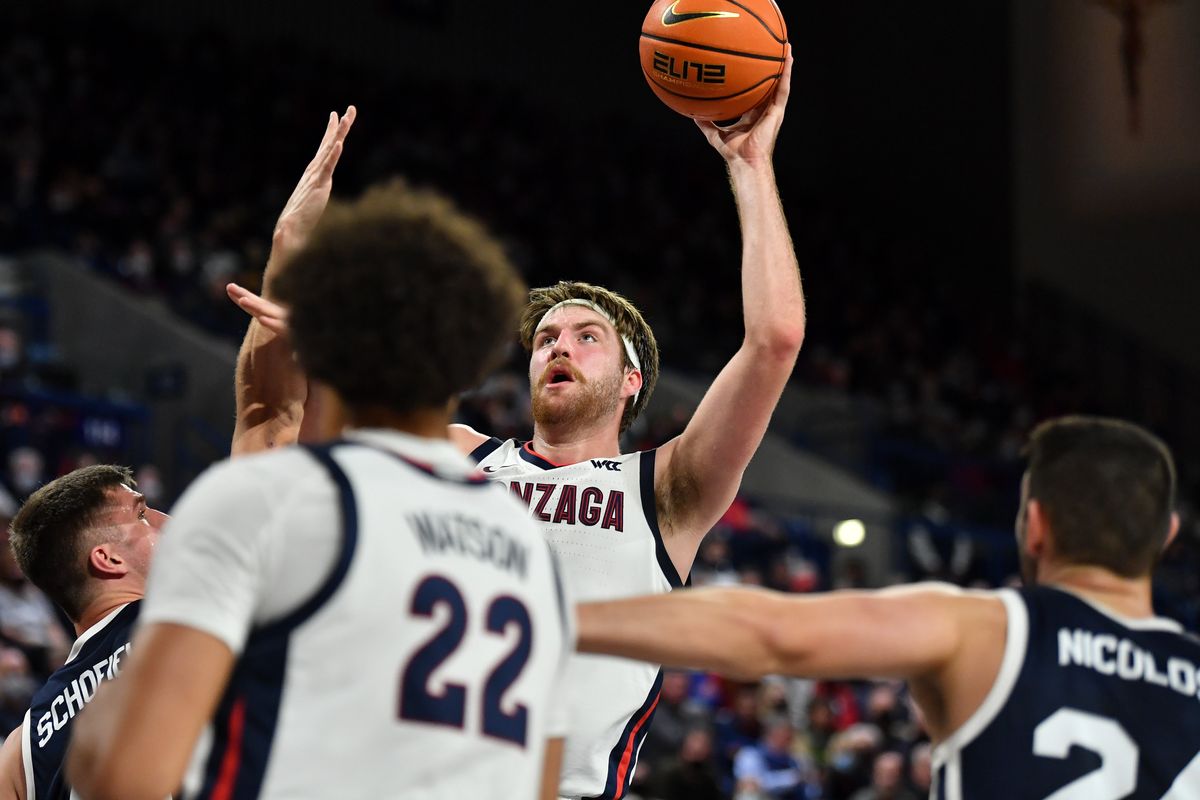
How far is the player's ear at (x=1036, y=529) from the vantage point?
9.00 feet

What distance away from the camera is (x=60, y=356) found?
1403 cm

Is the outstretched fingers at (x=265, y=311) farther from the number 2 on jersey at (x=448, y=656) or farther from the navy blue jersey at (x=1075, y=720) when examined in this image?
the navy blue jersey at (x=1075, y=720)

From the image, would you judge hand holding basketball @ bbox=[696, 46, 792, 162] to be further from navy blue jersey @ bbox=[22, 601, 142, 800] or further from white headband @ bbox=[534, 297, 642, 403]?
navy blue jersey @ bbox=[22, 601, 142, 800]

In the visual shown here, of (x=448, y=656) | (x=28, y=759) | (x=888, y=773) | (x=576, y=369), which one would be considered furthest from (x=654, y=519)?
(x=888, y=773)

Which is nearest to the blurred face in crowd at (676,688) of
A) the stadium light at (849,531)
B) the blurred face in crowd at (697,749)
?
the blurred face in crowd at (697,749)

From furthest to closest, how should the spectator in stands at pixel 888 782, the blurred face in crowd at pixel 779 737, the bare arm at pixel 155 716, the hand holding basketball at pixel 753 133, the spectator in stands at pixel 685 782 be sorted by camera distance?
the blurred face in crowd at pixel 779 737 < the spectator in stands at pixel 888 782 < the spectator in stands at pixel 685 782 < the hand holding basketball at pixel 753 133 < the bare arm at pixel 155 716

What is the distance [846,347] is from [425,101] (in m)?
6.67

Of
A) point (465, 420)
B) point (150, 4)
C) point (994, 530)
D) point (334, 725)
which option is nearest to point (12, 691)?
point (465, 420)

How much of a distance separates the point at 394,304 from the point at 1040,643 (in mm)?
1252

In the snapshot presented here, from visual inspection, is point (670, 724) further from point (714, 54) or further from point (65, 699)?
point (65, 699)

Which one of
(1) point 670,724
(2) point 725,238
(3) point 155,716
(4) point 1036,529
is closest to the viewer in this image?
(3) point 155,716

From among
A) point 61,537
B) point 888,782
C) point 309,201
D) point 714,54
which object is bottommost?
point 888,782

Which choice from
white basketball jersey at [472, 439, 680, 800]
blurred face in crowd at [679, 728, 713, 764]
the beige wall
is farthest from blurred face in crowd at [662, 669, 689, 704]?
the beige wall

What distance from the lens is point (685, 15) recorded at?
482 centimetres
